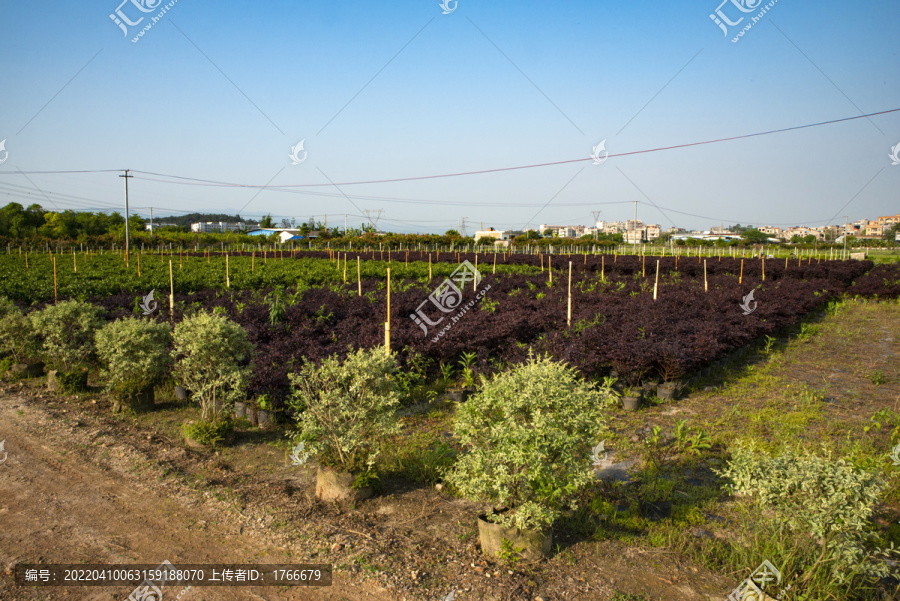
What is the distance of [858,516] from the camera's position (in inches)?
119

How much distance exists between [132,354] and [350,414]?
14.0 ft

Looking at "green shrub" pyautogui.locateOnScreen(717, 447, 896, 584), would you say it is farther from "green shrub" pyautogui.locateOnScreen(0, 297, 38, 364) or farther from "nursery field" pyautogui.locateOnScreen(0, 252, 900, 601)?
"green shrub" pyautogui.locateOnScreen(0, 297, 38, 364)

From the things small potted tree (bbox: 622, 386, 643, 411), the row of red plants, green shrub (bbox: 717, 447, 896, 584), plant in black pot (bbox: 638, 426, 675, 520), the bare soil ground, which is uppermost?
the row of red plants

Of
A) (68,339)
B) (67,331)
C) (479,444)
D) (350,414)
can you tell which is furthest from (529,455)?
(68,339)

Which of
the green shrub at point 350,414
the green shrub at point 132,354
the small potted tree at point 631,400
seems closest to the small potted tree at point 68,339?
the green shrub at point 132,354

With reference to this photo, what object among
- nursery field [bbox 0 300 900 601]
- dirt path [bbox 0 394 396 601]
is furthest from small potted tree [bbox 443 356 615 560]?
dirt path [bbox 0 394 396 601]

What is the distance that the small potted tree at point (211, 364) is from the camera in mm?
5980

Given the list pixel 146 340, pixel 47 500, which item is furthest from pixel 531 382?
pixel 146 340

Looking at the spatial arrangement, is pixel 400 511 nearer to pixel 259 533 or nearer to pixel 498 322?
pixel 259 533

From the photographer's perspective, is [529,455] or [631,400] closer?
[529,455]

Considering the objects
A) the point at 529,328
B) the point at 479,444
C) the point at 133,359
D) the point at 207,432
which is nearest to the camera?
the point at 479,444

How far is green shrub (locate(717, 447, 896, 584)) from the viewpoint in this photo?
3027 mm

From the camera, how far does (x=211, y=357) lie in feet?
20.0

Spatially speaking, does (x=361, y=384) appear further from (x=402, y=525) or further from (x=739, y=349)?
(x=739, y=349)
